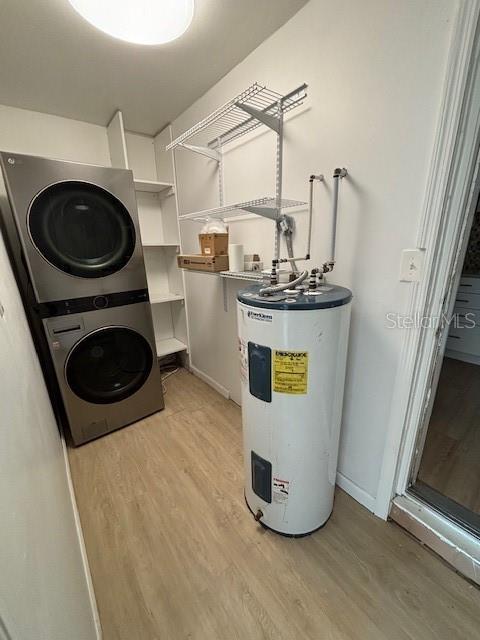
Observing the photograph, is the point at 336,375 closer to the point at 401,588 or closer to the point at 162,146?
the point at 401,588

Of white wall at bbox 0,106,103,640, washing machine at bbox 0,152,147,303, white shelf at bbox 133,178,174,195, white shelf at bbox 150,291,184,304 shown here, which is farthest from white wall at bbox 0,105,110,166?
white wall at bbox 0,106,103,640

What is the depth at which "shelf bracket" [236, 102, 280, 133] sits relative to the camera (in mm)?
1169

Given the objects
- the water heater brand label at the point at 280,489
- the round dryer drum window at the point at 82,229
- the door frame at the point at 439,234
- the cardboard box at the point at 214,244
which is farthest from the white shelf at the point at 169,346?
the door frame at the point at 439,234

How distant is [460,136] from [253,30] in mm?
1123

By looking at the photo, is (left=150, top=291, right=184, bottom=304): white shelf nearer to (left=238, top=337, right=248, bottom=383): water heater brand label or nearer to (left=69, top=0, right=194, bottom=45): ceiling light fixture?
(left=238, top=337, right=248, bottom=383): water heater brand label

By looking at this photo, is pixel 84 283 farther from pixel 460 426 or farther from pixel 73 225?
pixel 460 426

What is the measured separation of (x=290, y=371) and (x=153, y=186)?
85.4 inches

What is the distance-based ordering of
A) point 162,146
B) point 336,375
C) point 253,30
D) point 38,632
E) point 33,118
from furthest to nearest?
point 162,146
point 33,118
point 253,30
point 336,375
point 38,632

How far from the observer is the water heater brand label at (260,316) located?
96 centimetres

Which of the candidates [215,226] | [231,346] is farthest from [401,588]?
[215,226]

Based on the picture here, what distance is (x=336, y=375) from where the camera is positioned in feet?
3.55

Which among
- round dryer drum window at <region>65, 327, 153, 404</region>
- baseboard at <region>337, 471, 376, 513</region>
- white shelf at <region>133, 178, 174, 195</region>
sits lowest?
baseboard at <region>337, 471, 376, 513</region>

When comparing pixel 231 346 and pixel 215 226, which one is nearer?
pixel 215 226

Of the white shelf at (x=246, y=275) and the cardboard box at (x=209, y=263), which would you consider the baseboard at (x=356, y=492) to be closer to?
the white shelf at (x=246, y=275)
